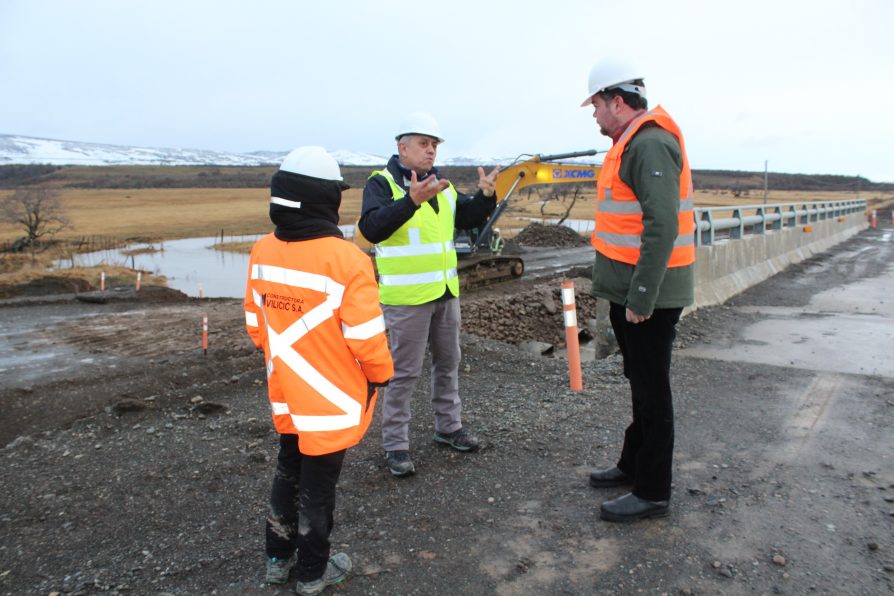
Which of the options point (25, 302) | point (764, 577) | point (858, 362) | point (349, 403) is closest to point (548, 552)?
point (764, 577)

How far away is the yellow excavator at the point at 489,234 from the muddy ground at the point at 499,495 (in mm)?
11400

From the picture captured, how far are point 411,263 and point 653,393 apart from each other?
1.72m

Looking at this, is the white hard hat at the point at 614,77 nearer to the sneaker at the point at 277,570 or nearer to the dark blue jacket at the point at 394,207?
the dark blue jacket at the point at 394,207

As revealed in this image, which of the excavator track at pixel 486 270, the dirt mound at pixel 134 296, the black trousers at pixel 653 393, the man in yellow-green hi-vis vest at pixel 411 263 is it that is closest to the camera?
the black trousers at pixel 653 393

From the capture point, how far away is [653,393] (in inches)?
142

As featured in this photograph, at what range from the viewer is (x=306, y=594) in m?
3.12

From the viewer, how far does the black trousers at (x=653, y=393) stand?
11.8 ft

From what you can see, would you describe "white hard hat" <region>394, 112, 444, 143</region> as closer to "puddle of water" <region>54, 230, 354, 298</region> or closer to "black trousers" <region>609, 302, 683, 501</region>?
"black trousers" <region>609, 302, 683, 501</region>

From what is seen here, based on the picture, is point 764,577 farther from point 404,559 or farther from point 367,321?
point 367,321

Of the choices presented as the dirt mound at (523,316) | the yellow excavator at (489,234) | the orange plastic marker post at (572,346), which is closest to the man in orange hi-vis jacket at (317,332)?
the orange plastic marker post at (572,346)

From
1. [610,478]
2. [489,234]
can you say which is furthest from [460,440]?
[489,234]

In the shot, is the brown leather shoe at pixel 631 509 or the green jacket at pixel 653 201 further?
the brown leather shoe at pixel 631 509

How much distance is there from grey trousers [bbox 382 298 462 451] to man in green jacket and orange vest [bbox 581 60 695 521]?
125cm

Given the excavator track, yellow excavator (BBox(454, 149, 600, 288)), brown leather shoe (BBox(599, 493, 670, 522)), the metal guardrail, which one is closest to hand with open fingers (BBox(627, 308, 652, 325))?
brown leather shoe (BBox(599, 493, 670, 522))
